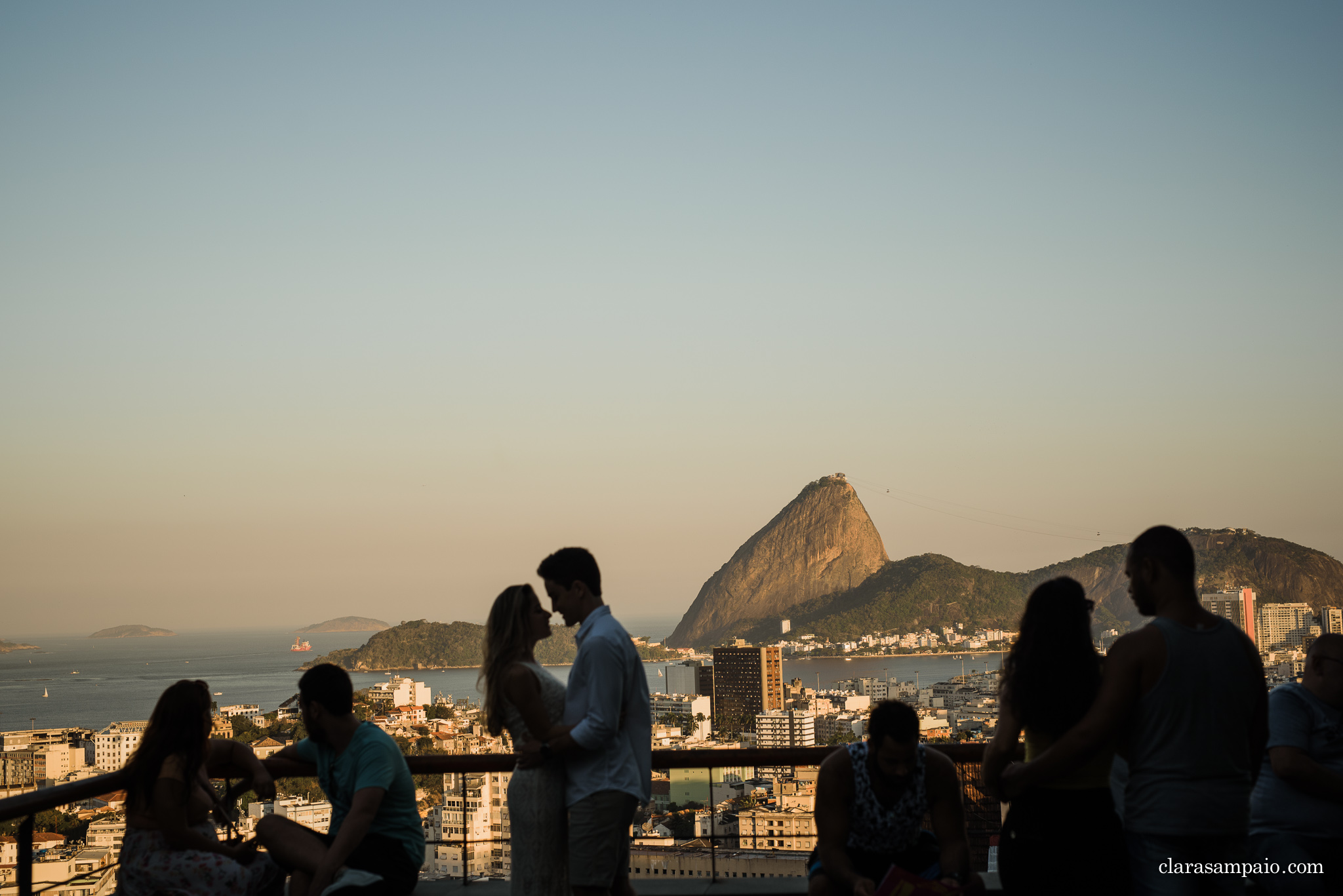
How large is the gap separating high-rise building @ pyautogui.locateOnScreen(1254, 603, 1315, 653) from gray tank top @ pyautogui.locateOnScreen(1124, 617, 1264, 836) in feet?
Answer: 135

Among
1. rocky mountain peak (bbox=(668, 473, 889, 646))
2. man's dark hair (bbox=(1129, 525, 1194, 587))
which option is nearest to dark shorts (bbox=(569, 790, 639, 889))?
man's dark hair (bbox=(1129, 525, 1194, 587))

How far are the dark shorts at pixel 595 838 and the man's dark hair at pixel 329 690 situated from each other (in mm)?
714

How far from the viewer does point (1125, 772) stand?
232 centimetres

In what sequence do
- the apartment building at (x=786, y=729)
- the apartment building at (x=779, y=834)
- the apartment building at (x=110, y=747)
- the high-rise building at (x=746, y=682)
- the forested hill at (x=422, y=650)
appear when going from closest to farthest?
the apartment building at (x=779, y=834), the apartment building at (x=110, y=747), the apartment building at (x=786, y=729), the high-rise building at (x=746, y=682), the forested hill at (x=422, y=650)

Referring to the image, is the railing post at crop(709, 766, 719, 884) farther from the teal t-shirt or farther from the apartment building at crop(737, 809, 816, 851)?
the teal t-shirt

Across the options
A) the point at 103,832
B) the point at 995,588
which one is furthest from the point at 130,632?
the point at 103,832

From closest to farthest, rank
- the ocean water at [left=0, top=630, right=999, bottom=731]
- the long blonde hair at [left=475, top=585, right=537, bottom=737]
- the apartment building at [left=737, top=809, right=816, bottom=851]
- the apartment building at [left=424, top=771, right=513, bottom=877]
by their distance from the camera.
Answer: the long blonde hair at [left=475, top=585, right=537, bottom=737], the apartment building at [left=737, top=809, right=816, bottom=851], the apartment building at [left=424, top=771, right=513, bottom=877], the ocean water at [left=0, top=630, right=999, bottom=731]

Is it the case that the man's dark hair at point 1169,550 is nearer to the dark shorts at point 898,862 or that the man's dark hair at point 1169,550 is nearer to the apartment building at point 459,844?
the dark shorts at point 898,862

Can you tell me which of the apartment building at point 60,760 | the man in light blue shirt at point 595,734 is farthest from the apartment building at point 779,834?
the apartment building at point 60,760

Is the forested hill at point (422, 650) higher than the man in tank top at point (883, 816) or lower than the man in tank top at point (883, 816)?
lower

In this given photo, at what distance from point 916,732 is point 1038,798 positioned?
334 millimetres

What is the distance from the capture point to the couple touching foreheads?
2.46 metres

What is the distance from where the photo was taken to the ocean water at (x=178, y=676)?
4588 centimetres

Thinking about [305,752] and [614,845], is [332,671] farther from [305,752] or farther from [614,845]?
[614,845]
